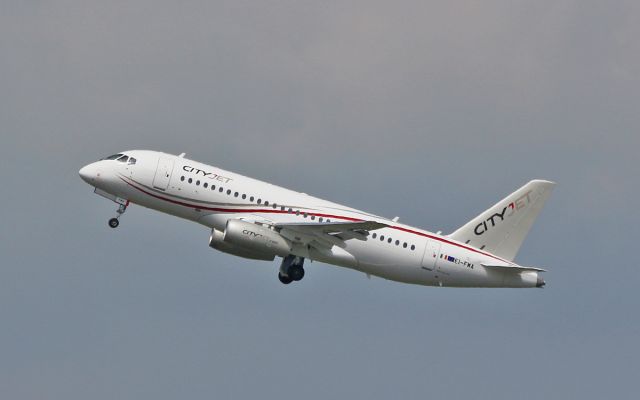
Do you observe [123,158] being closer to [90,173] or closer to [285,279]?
[90,173]

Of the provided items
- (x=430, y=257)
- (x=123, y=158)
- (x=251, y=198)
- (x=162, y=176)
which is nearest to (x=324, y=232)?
(x=251, y=198)

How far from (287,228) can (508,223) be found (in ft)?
47.8

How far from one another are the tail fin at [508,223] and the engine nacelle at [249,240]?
1120 centimetres

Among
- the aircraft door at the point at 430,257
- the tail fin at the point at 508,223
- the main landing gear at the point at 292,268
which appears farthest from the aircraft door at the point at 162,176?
the tail fin at the point at 508,223

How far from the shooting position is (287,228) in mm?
80000

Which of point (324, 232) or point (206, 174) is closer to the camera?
point (324, 232)

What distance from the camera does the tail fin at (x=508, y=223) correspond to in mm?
85188

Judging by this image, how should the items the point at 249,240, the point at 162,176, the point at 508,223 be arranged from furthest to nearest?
the point at 508,223, the point at 162,176, the point at 249,240

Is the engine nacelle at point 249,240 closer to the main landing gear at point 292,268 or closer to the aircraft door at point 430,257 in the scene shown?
the main landing gear at point 292,268

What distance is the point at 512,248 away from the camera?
85.6m

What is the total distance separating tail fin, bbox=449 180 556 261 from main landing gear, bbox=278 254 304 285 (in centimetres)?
964

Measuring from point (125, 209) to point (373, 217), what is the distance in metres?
14.5

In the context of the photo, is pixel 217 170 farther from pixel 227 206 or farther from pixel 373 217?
pixel 373 217

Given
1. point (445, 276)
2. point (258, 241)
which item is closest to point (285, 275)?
point (258, 241)
